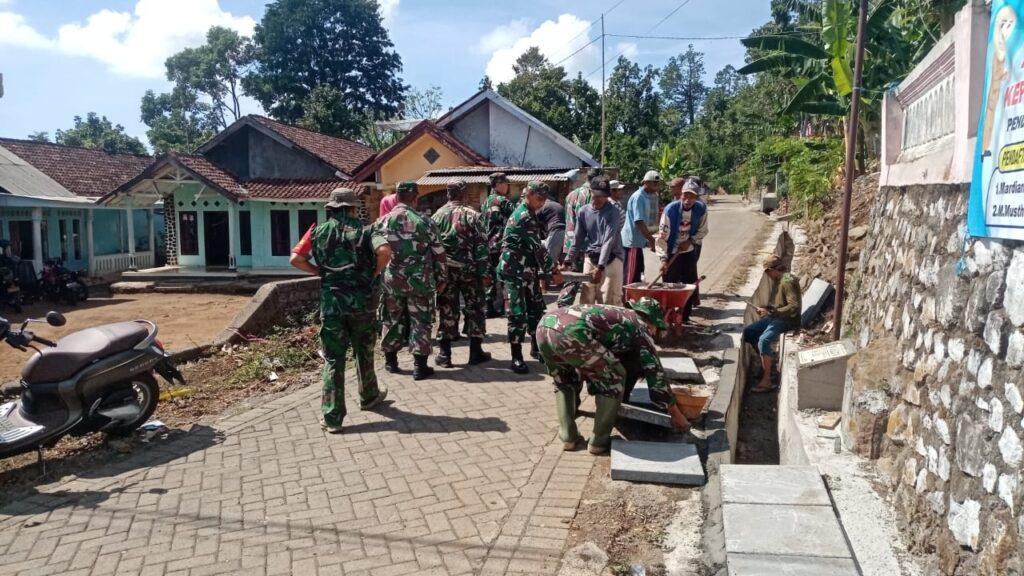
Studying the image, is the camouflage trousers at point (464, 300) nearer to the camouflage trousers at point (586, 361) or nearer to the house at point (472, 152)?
the camouflage trousers at point (586, 361)

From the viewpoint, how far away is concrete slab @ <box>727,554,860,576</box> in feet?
10.6

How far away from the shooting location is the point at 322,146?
2188cm

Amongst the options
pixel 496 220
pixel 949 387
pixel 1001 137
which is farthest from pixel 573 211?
pixel 1001 137

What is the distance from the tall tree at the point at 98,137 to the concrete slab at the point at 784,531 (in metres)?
49.5

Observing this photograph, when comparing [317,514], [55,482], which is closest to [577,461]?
[317,514]

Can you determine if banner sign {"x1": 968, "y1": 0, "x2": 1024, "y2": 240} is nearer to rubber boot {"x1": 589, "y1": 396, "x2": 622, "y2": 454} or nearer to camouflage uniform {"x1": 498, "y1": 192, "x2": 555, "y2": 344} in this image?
rubber boot {"x1": 589, "y1": 396, "x2": 622, "y2": 454}

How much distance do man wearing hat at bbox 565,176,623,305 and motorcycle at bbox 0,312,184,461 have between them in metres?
4.30

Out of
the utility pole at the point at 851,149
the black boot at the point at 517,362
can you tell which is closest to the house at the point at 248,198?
the black boot at the point at 517,362

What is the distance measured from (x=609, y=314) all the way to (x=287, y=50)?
4144 centimetres

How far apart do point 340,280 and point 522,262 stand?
1.93 metres

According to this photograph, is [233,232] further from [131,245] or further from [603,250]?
[603,250]

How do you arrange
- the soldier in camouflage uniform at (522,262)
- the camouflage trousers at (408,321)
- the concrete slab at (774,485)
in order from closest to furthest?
1. the concrete slab at (774,485)
2. the camouflage trousers at (408,321)
3. the soldier in camouflage uniform at (522,262)

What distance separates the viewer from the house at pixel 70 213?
743 inches

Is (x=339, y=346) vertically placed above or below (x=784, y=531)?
above
